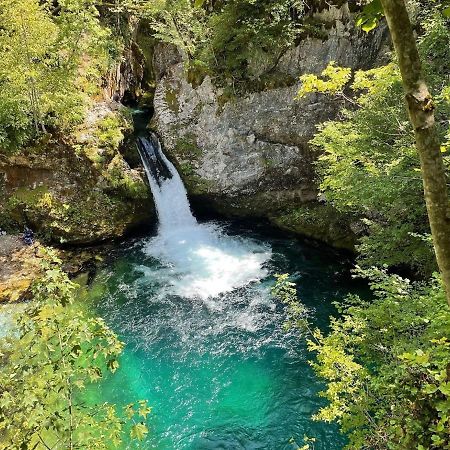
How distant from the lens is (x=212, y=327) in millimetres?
10234

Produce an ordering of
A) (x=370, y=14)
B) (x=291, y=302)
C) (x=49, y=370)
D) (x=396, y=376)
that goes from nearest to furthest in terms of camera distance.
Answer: (x=370, y=14)
(x=49, y=370)
(x=396, y=376)
(x=291, y=302)

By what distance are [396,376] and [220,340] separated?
629cm

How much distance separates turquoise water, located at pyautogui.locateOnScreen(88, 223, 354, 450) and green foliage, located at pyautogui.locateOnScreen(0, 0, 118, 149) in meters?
5.08

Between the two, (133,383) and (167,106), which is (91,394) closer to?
(133,383)

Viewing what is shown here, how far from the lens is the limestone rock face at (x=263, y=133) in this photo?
13367 millimetres

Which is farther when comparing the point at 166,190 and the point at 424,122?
the point at 166,190

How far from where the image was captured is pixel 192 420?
7840 millimetres

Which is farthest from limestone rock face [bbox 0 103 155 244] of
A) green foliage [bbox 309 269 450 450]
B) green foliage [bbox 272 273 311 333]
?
green foliage [bbox 309 269 450 450]

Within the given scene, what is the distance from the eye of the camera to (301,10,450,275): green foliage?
796cm

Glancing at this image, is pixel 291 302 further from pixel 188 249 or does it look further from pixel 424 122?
pixel 188 249

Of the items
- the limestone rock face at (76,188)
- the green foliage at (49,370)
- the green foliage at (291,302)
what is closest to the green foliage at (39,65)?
the limestone rock face at (76,188)

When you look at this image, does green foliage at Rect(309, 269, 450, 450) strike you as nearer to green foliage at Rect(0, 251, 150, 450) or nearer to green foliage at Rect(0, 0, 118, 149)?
green foliage at Rect(0, 251, 150, 450)

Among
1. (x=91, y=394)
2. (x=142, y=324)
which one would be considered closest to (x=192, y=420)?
(x=91, y=394)

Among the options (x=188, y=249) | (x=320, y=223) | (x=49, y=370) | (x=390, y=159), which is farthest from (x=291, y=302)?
(x=188, y=249)
